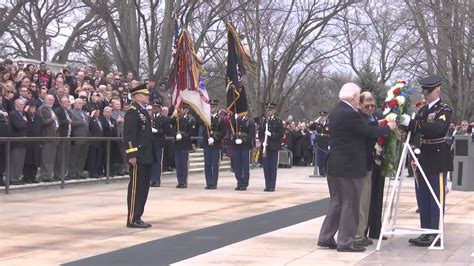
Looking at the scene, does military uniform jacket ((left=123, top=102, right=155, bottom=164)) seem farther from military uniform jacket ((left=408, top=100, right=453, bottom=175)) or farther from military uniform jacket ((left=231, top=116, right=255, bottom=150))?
military uniform jacket ((left=231, top=116, right=255, bottom=150))

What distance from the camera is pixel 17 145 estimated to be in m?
15.0

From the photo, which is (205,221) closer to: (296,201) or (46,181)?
(296,201)

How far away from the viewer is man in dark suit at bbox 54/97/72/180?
16.4 m

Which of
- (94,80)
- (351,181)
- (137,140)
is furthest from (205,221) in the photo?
(94,80)

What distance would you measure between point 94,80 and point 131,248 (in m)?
13.5

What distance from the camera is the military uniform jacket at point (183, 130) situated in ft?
57.9

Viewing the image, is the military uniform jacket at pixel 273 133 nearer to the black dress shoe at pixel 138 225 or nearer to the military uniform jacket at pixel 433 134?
the black dress shoe at pixel 138 225

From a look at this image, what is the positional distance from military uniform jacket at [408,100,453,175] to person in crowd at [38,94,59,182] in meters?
8.83

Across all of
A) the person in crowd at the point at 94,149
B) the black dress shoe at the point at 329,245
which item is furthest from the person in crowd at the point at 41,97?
the black dress shoe at the point at 329,245

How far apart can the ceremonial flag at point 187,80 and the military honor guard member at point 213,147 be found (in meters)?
0.38

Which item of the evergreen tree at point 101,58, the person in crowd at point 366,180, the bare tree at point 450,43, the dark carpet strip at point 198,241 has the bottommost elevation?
the dark carpet strip at point 198,241

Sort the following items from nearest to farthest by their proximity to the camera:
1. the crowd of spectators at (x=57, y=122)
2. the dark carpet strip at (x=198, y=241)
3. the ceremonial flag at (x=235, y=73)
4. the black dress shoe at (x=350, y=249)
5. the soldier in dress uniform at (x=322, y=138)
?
the dark carpet strip at (x=198, y=241) < the black dress shoe at (x=350, y=249) < the crowd of spectators at (x=57, y=122) < the ceremonial flag at (x=235, y=73) < the soldier in dress uniform at (x=322, y=138)

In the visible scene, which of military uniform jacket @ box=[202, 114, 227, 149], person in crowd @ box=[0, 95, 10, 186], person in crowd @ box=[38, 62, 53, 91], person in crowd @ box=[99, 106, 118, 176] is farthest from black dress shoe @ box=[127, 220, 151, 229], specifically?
person in crowd @ box=[38, 62, 53, 91]

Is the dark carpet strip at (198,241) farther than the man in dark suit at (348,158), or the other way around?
the man in dark suit at (348,158)
